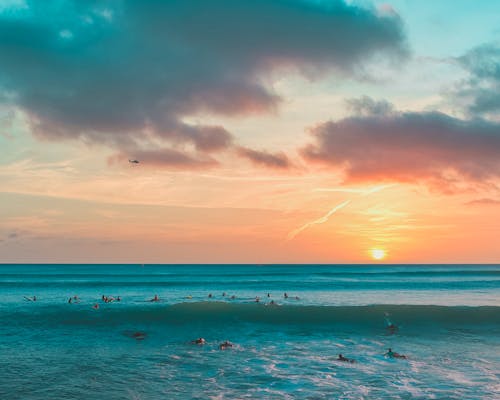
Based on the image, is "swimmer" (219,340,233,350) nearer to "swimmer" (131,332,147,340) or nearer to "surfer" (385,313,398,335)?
"swimmer" (131,332,147,340)

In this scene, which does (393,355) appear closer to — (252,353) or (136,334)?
(252,353)

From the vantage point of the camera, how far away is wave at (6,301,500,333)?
35.7 metres

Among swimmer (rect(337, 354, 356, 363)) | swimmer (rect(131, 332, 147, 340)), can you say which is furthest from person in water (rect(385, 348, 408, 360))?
swimmer (rect(131, 332, 147, 340))

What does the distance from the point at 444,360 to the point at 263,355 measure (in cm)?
928

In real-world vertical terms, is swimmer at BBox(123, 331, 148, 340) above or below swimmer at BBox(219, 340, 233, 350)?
below

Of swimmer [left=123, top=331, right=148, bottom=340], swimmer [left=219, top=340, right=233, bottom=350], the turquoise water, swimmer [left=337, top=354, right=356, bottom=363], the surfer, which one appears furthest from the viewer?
the surfer

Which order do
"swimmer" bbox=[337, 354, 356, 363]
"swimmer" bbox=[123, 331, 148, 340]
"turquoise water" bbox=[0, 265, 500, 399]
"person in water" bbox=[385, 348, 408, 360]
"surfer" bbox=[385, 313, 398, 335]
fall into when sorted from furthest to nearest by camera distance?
"surfer" bbox=[385, 313, 398, 335]
"swimmer" bbox=[123, 331, 148, 340]
"person in water" bbox=[385, 348, 408, 360]
"swimmer" bbox=[337, 354, 356, 363]
"turquoise water" bbox=[0, 265, 500, 399]

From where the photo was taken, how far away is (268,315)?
39062 millimetres

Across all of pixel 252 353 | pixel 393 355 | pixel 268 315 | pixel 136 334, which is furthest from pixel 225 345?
pixel 268 315

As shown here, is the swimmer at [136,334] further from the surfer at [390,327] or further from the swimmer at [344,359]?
the surfer at [390,327]

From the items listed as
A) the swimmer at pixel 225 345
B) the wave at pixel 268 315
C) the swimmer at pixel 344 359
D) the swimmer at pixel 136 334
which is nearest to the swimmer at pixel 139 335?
the swimmer at pixel 136 334

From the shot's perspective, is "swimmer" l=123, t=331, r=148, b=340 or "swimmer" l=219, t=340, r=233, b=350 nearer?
"swimmer" l=219, t=340, r=233, b=350

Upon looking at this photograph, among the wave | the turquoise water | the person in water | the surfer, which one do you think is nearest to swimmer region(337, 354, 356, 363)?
the turquoise water

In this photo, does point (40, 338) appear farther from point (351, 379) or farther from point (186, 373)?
point (351, 379)
